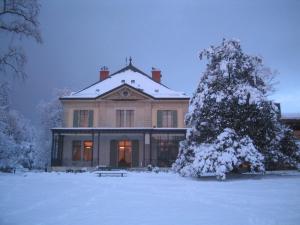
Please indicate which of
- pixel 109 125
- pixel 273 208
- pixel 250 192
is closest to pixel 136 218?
pixel 273 208

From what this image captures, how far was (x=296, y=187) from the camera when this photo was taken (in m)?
13.2

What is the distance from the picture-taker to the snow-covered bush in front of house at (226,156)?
54.5 ft

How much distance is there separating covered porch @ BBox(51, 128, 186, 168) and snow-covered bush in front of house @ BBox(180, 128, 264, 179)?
10.7 m

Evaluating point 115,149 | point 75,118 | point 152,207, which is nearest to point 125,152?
point 115,149

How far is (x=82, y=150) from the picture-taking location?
2945 cm

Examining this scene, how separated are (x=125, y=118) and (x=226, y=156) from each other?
1440 cm

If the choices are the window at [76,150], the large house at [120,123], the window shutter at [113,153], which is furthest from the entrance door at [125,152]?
the window at [76,150]

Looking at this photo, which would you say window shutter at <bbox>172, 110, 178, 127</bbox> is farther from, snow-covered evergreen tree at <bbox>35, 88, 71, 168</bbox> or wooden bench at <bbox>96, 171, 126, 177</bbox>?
snow-covered evergreen tree at <bbox>35, 88, 71, 168</bbox>

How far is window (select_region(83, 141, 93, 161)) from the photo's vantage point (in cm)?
2927

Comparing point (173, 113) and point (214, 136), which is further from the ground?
point (173, 113)

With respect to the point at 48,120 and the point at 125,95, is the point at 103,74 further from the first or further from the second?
the point at 48,120

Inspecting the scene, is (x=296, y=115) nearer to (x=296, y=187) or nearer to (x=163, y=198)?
(x=296, y=187)

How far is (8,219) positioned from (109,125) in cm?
2223

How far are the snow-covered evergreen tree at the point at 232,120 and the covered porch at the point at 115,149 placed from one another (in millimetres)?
8959
